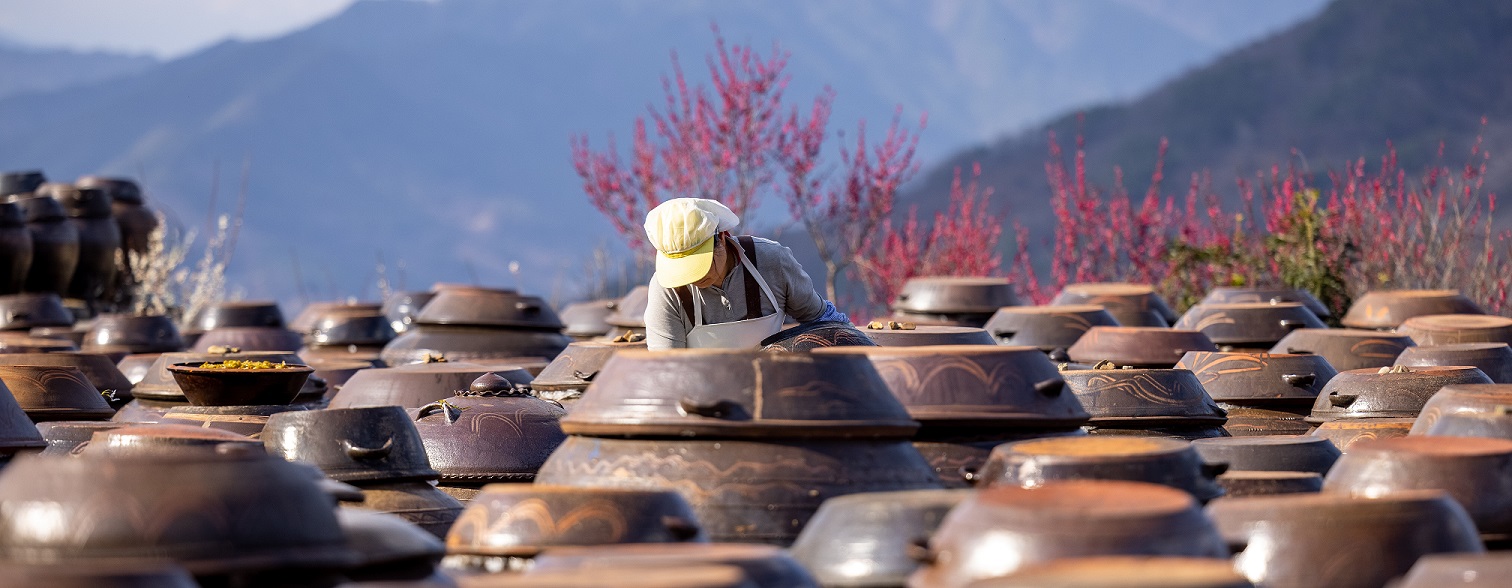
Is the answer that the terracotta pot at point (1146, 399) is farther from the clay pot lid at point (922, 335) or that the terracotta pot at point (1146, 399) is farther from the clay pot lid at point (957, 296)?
the clay pot lid at point (957, 296)

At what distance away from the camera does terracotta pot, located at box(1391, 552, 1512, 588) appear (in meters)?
3.76

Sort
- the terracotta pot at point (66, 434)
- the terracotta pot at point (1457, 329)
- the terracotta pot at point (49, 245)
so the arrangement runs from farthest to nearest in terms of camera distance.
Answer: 1. the terracotta pot at point (49, 245)
2. the terracotta pot at point (1457, 329)
3. the terracotta pot at point (66, 434)

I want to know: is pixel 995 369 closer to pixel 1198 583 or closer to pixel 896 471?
pixel 896 471

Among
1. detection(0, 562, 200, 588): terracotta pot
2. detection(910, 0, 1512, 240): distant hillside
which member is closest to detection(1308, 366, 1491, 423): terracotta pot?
detection(0, 562, 200, 588): terracotta pot

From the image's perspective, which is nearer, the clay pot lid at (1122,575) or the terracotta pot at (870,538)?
the clay pot lid at (1122,575)

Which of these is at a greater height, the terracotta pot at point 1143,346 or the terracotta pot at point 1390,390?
the terracotta pot at point 1390,390

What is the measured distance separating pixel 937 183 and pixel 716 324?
49477 millimetres

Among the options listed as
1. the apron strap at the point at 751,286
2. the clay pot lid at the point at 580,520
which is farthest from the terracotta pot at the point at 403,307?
the clay pot lid at the point at 580,520

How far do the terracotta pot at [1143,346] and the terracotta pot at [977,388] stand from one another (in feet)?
12.3

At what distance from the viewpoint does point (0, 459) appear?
672 cm

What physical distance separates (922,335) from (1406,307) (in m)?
5.93

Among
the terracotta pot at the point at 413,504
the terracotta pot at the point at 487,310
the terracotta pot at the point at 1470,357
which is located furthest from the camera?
the terracotta pot at the point at 487,310

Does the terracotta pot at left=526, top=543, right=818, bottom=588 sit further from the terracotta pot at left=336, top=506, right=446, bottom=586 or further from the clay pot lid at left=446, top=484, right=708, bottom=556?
the terracotta pot at left=336, top=506, right=446, bottom=586

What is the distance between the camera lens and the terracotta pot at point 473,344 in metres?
11.9
